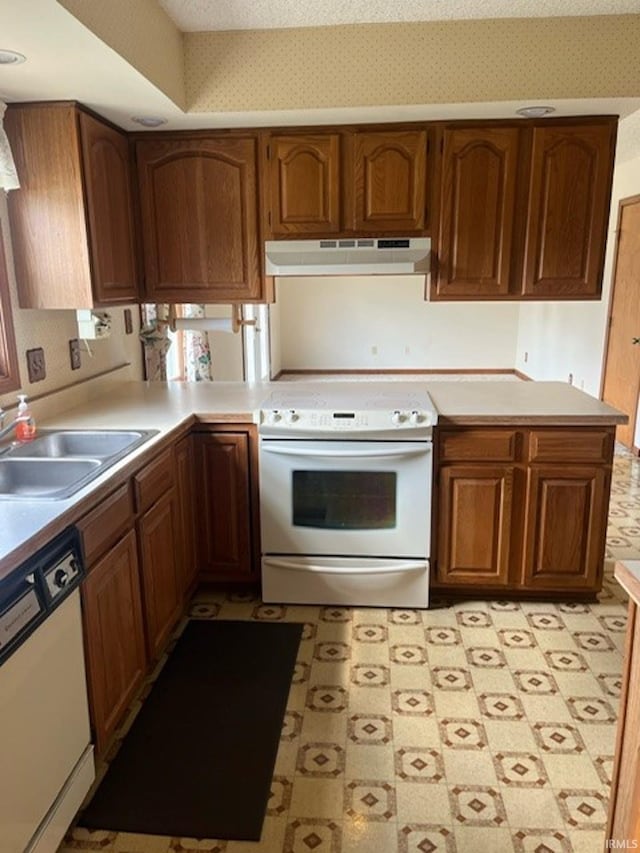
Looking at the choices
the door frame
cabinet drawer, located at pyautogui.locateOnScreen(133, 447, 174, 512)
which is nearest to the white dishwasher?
cabinet drawer, located at pyautogui.locateOnScreen(133, 447, 174, 512)

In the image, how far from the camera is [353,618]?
2.74m

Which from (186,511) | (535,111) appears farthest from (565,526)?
(535,111)

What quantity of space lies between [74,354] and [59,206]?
0.72 metres

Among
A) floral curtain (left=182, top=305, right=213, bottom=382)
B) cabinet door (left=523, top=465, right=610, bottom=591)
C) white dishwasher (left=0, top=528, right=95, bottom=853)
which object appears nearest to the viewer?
white dishwasher (left=0, top=528, right=95, bottom=853)

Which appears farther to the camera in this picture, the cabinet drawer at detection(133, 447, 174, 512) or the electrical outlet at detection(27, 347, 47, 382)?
the electrical outlet at detection(27, 347, 47, 382)

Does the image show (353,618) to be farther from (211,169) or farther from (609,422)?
(211,169)

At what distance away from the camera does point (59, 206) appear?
236 centimetres

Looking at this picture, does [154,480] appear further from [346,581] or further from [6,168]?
[6,168]

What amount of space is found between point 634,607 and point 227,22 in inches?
96.9

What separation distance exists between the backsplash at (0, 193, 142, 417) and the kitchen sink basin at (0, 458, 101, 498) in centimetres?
38

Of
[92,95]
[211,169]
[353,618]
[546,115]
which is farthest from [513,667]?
[92,95]

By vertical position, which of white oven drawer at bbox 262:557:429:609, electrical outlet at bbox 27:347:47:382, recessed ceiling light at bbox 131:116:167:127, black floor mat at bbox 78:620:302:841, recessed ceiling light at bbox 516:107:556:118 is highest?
recessed ceiling light at bbox 516:107:556:118

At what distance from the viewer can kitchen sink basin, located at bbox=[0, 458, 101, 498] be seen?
2.05 m

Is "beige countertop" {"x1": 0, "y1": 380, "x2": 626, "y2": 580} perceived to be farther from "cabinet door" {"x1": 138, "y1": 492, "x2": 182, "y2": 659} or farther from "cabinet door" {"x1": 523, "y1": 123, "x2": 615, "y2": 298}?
"cabinet door" {"x1": 523, "y1": 123, "x2": 615, "y2": 298}
